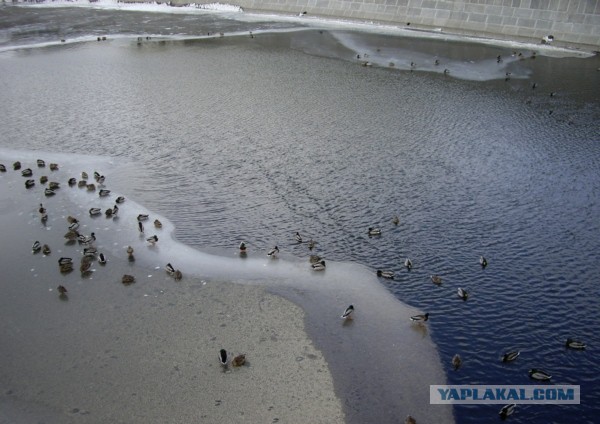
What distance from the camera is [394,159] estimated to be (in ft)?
59.0

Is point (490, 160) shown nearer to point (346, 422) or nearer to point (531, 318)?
point (531, 318)

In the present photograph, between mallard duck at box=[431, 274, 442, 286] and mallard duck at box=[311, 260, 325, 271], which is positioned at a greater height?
mallard duck at box=[311, 260, 325, 271]

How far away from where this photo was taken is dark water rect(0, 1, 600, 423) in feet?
36.9

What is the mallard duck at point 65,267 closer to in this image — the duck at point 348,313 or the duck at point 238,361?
the duck at point 238,361

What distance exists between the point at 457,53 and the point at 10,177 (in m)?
23.4

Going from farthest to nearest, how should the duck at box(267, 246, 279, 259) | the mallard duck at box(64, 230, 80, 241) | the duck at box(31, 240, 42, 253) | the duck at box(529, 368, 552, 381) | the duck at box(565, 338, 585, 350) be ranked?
1. the mallard duck at box(64, 230, 80, 241)
2. the duck at box(31, 240, 42, 253)
3. the duck at box(267, 246, 279, 259)
4. the duck at box(565, 338, 585, 350)
5. the duck at box(529, 368, 552, 381)

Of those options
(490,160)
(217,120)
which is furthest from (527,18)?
(217,120)

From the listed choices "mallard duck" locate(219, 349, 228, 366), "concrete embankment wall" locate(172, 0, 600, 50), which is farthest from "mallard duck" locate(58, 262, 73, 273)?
"concrete embankment wall" locate(172, 0, 600, 50)

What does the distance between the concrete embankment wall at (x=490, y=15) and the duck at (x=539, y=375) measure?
26054 mm

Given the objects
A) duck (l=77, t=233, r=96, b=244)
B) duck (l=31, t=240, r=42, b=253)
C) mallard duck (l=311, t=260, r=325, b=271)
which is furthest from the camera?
duck (l=77, t=233, r=96, b=244)

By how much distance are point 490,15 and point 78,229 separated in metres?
28.3

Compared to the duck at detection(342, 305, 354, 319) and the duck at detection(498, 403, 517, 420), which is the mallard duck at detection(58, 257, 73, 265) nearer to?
the duck at detection(342, 305, 354, 319)

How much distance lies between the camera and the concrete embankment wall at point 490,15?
1195 inches

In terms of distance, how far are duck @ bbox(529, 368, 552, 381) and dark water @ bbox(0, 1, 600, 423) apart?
21 centimetres
